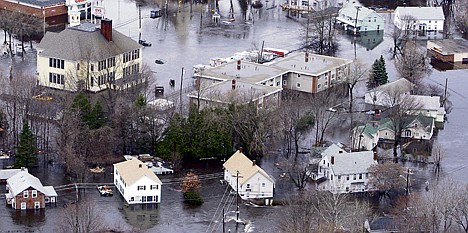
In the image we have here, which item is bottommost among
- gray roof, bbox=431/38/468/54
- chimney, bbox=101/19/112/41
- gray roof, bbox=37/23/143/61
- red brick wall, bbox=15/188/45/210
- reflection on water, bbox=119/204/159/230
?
reflection on water, bbox=119/204/159/230

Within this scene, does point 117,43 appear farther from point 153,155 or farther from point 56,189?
point 56,189

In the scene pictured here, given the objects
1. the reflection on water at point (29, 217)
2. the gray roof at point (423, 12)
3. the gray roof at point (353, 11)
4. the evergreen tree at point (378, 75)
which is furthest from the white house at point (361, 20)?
the reflection on water at point (29, 217)

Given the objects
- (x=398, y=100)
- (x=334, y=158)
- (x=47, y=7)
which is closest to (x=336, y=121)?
(x=398, y=100)

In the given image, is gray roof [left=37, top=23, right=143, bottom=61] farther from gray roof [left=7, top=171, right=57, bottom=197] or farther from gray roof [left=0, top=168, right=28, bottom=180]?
gray roof [left=7, top=171, right=57, bottom=197]

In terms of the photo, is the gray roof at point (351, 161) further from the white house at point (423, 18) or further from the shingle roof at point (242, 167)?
the white house at point (423, 18)

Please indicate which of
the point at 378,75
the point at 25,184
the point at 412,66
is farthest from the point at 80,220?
the point at 412,66

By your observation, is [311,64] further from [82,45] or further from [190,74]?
[82,45]

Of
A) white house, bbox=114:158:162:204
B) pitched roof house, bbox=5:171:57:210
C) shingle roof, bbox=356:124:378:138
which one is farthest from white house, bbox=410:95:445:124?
pitched roof house, bbox=5:171:57:210
